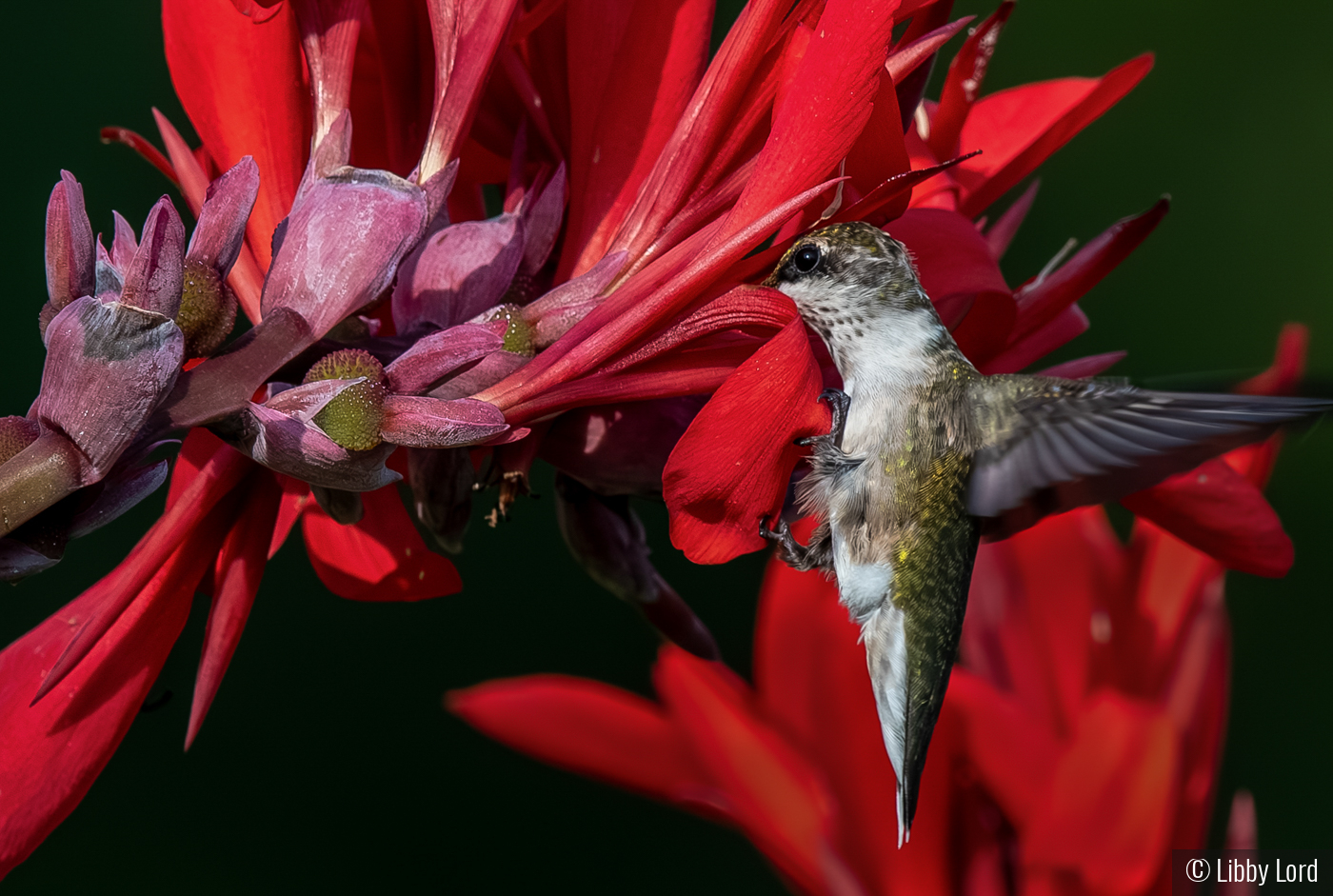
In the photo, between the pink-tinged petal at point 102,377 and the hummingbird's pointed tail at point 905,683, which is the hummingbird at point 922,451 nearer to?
the hummingbird's pointed tail at point 905,683

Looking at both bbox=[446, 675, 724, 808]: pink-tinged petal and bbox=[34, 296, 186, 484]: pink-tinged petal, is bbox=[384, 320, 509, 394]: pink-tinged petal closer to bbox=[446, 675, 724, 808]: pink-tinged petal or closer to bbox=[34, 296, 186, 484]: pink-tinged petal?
bbox=[34, 296, 186, 484]: pink-tinged petal

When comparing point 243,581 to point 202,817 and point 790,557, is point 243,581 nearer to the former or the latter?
point 790,557

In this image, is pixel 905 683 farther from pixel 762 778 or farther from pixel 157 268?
pixel 157 268

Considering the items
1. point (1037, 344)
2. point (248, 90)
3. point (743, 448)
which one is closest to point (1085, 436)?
point (1037, 344)

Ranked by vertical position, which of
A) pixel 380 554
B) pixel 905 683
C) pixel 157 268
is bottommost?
pixel 905 683
